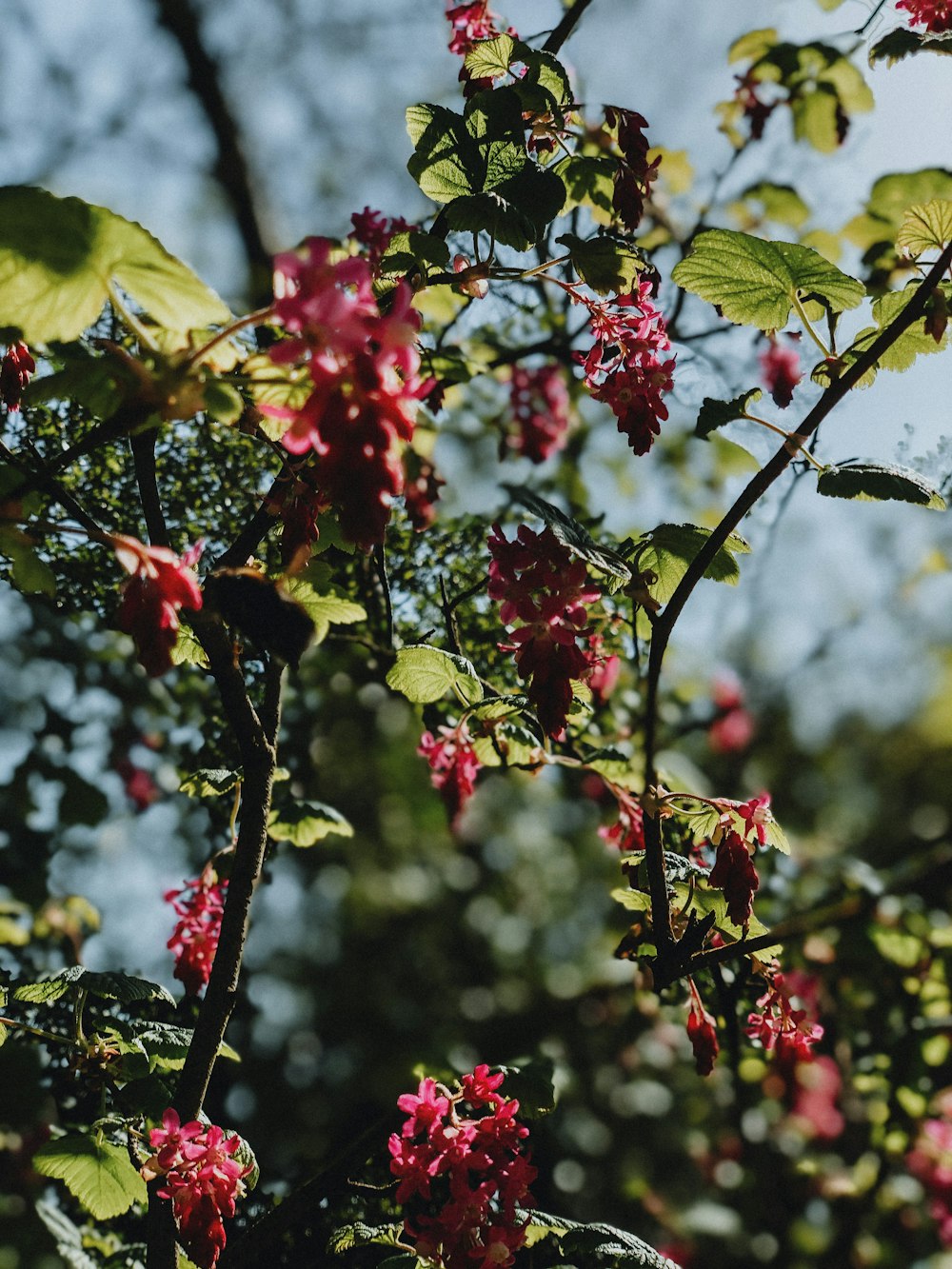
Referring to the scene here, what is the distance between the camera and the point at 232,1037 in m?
2.32

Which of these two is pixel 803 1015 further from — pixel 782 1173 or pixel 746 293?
pixel 782 1173

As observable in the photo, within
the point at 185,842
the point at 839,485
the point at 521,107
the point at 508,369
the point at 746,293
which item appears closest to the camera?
the point at 839,485

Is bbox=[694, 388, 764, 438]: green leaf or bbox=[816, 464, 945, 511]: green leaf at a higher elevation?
bbox=[694, 388, 764, 438]: green leaf

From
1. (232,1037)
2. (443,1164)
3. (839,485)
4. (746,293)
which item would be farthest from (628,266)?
(232,1037)

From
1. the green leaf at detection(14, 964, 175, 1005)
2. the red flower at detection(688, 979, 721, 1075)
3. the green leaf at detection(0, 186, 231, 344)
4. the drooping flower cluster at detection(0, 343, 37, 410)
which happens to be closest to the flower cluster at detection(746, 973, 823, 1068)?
the red flower at detection(688, 979, 721, 1075)

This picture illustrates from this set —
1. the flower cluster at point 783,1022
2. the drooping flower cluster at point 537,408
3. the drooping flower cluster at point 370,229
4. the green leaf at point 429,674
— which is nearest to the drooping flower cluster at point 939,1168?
the flower cluster at point 783,1022

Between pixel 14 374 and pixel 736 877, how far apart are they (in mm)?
1125

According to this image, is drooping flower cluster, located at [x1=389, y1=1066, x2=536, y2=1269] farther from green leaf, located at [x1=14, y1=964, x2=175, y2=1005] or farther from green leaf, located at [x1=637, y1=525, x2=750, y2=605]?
green leaf, located at [x1=637, y1=525, x2=750, y2=605]

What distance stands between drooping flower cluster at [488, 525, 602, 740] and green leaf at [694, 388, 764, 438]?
0.23 metres

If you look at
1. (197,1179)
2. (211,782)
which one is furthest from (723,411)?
(197,1179)

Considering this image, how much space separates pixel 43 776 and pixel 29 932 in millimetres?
509

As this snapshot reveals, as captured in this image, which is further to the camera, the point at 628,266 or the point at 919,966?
the point at 919,966

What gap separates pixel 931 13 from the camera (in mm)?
1737

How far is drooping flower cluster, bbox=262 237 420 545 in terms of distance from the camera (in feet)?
2.51
